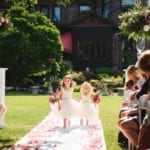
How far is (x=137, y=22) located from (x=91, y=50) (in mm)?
38118

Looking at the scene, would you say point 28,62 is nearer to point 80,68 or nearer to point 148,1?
point 80,68

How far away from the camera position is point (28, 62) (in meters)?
39.8

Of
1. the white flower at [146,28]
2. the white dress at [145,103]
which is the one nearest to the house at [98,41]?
the white flower at [146,28]

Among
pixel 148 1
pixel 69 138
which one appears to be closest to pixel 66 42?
pixel 148 1

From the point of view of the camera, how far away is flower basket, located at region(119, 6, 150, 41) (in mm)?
12234

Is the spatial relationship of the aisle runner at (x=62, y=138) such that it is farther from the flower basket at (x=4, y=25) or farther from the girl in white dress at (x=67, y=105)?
the flower basket at (x=4, y=25)

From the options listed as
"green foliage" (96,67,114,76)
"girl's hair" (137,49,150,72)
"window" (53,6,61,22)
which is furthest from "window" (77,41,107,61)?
"girl's hair" (137,49,150,72)

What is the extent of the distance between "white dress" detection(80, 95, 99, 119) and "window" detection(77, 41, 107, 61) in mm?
35057

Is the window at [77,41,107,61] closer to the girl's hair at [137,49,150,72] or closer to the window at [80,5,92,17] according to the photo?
the window at [80,5,92,17]

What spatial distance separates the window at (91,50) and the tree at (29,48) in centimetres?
1060

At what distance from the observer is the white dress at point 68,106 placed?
14703 mm

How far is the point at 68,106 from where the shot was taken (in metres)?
14.8

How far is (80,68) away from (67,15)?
5.95 metres

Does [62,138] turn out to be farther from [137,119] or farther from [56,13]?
[56,13]
